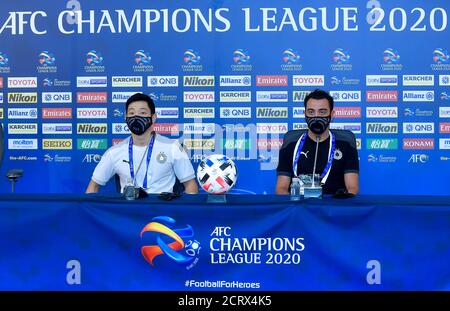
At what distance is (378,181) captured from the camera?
4.75m

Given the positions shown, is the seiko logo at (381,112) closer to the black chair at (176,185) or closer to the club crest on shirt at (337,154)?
the club crest on shirt at (337,154)

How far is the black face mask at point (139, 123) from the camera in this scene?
11.6ft

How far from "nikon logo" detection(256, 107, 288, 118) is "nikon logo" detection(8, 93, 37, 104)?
1.80 metres

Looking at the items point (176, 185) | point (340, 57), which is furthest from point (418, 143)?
point (176, 185)

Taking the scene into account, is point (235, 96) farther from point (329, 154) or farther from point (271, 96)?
point (329, 154)

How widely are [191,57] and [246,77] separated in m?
0.46

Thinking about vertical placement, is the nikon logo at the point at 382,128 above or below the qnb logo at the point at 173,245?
above

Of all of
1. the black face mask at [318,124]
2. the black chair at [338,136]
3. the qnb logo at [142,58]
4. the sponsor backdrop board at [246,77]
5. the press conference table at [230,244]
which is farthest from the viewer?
the qnb logo at [142,58]

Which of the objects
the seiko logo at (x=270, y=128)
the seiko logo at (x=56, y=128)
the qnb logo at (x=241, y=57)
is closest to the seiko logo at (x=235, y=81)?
the qnb logo at (x=241, y=57)

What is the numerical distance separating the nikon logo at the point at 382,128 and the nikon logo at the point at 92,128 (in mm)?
2072

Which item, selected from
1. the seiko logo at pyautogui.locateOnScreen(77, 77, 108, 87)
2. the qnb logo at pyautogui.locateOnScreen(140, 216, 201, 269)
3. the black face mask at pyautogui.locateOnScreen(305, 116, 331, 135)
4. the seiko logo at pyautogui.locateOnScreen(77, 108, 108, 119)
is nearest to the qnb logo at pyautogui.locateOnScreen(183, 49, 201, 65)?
the seiko logo at pyautogui.locateOnScreen(77, 77, 108, 87)

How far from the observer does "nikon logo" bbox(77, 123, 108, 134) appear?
4914 mm

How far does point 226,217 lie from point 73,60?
2659 mm

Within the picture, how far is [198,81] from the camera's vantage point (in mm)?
4797
